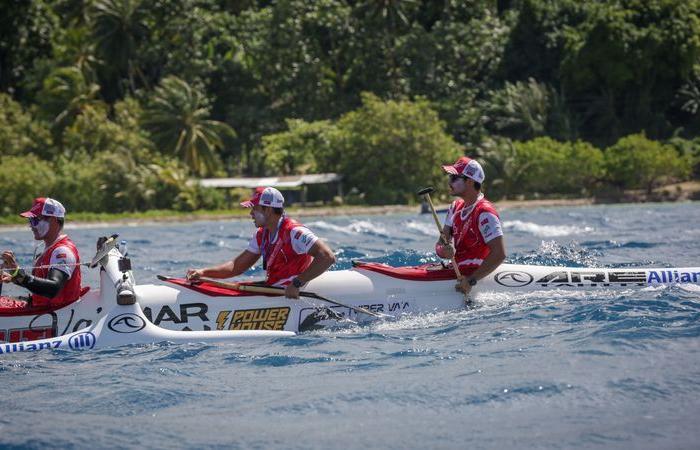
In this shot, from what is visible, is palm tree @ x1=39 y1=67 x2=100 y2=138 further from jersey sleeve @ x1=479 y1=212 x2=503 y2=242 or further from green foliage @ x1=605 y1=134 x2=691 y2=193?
jersey sleeve @ x1=479 y1=212 x2=503 y2=242

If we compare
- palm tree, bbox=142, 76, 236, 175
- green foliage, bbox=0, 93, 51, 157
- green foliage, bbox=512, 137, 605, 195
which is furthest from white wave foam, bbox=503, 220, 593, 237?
green foliage, bbox=0, 93, 51, 157

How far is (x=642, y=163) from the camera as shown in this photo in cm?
4972

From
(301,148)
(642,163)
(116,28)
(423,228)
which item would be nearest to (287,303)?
(423,228)

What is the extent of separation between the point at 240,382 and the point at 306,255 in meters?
2.75

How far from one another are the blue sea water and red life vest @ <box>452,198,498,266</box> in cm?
50

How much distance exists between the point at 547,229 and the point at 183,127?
2777 centimetres

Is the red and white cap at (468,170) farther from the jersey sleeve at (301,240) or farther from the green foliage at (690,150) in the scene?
the green foliage at (690,150)

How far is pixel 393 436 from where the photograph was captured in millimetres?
7145

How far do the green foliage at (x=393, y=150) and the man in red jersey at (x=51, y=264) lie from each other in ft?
129

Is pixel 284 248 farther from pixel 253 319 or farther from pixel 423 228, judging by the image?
pixel 423 228

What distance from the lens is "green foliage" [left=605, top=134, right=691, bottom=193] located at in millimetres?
49719

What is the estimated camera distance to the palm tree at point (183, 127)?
174 feet

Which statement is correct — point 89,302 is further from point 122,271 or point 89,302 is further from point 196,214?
point 196,214

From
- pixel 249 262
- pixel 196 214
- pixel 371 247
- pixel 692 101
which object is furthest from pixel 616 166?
pixel 249 262
